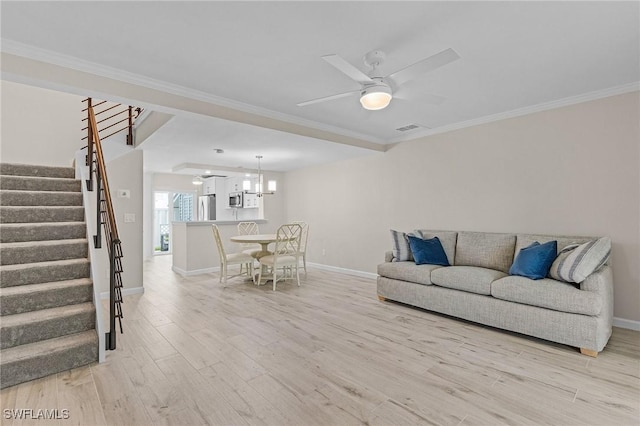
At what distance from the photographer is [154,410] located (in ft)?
6.04

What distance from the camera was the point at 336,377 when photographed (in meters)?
2.21

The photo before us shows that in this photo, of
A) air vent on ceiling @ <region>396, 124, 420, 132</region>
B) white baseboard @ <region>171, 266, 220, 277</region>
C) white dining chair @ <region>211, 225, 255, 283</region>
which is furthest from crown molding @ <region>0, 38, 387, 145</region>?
white baseboard @ <region>171, 266, 220, 277</region>

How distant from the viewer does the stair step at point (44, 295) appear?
2420 millimetres

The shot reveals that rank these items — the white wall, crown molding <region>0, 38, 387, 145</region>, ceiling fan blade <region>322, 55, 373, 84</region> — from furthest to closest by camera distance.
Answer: the white wall < crown molding <region>0, 38, 387, 145</region> < ceiling fan blade <region>322, 55, 373, 84</region>

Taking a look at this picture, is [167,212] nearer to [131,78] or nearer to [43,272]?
[43,272]

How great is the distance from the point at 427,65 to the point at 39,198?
419 centimetres

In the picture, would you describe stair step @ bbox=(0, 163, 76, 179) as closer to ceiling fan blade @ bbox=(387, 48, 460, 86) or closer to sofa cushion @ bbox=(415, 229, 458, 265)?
ceiling fan blade @ bbox=(387, 48, 460, 86)

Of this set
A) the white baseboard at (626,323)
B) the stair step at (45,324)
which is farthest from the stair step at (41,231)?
the white baseboard at (626,323)

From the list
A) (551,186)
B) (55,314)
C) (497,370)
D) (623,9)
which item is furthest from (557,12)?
(55,314)

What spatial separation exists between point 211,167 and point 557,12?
248 inches

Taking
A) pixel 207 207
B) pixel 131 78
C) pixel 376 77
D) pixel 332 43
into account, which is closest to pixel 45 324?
pixel 131 78

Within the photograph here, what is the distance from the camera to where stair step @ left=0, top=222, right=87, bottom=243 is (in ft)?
9.61

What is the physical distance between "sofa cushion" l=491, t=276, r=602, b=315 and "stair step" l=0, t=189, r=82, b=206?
4.85 meters

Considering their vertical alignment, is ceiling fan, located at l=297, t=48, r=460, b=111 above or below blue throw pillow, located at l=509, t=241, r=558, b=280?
above
